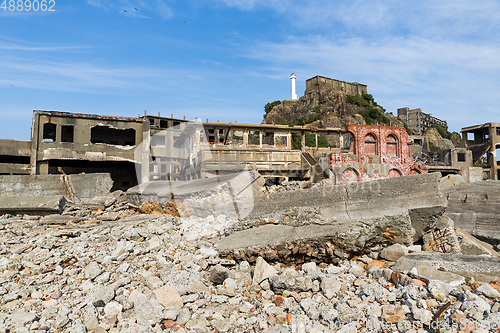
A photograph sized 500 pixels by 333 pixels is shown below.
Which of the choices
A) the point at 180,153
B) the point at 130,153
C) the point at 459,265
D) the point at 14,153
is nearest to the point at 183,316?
the point at 459,265

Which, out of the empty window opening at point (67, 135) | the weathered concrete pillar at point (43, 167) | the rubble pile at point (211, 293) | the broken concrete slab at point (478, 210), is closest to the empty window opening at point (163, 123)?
the empty window opening at point (67, 135)

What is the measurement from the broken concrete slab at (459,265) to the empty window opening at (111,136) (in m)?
21.1

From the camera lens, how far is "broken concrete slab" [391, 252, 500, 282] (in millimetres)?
3562

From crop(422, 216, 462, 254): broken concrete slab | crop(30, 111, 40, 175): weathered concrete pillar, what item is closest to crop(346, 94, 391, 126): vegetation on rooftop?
crop(30, 111, 40, 175): weathered concrete pillar

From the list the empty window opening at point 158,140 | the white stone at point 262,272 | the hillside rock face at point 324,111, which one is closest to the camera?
the white stone at point 262,272

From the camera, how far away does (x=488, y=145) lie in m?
29.6

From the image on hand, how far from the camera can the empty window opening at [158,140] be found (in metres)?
23.7

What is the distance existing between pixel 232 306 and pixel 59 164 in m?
20.2

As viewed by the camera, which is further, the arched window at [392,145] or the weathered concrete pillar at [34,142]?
the weathered concrete pillar at [34,142]

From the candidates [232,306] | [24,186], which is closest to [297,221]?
[232,306]

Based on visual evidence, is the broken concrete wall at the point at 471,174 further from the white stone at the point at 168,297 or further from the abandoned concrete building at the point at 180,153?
the white stone at the point at 168,297

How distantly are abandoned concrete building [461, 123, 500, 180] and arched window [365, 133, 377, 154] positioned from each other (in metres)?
20.9

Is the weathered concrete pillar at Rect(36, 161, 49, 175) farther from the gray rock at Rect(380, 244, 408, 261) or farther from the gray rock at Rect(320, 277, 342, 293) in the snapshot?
the gray rock at Rect(380, 244, 408, 261)

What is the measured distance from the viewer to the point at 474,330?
2.61 metres
